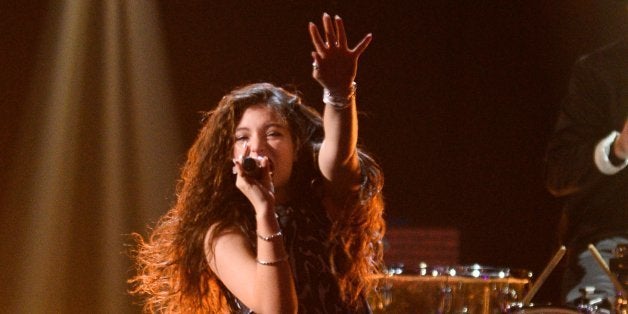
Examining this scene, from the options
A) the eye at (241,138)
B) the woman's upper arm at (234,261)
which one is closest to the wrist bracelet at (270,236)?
the woman's upper arm at (234,261)

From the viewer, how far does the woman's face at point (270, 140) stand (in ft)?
8.21

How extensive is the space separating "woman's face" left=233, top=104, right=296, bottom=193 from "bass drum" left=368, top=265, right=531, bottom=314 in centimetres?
247

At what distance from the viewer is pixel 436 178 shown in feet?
23.0

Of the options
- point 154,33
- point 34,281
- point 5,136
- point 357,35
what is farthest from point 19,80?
point 357,35

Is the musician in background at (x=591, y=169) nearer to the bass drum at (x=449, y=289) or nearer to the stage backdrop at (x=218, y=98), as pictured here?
the bass drum at (x=449, y=289)

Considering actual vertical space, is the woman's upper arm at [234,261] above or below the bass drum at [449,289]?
below

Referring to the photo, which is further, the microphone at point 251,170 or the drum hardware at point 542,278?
the drum hardware at point 542,278

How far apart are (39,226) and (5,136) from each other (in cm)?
68

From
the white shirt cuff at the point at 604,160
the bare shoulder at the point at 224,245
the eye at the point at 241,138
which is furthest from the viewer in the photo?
the white shirt cuff at the point at 604,160

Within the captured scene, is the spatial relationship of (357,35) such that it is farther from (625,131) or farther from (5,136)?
(625,131)

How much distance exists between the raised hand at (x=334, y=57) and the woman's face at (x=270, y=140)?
8.5 inches

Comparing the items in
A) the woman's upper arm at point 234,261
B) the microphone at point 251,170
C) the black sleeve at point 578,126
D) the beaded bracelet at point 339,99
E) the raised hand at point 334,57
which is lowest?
the woman's upper arm at point 234,261

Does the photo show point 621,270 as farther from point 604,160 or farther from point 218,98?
point 218,98

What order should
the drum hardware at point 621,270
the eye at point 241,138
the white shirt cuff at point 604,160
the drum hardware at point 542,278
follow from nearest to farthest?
1. the eye at point 241,138
2. the white shirt cuff at point 604,160
3. the drum hardware at point 621,270
4. the drum hardware at point 542,278
